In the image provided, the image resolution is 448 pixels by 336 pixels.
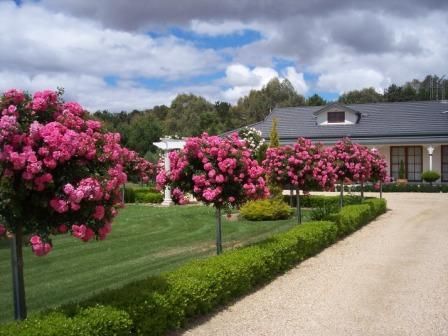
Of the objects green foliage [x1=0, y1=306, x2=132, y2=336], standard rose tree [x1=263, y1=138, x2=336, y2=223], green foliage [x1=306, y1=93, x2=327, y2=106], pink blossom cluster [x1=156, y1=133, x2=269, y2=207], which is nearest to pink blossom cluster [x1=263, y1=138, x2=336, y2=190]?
standard rose tree [x1=263, y1=138, x2=336, y2=223]

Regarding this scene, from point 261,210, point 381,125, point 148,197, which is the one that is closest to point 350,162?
point 261,210

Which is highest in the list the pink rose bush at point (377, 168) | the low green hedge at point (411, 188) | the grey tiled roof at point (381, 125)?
the grey tiled roof at point (381, 125)

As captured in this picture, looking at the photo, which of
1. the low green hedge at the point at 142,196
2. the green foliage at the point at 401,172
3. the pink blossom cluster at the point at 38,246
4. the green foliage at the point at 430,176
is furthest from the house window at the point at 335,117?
the pink blossom cluster at the point at 38,246

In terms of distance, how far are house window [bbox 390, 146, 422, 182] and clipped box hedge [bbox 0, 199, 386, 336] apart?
24.3 meters

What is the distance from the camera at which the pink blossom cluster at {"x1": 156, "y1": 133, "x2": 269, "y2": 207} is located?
28.8 feet

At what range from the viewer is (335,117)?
3734 cm

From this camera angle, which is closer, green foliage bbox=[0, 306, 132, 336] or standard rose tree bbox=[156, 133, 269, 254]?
green foliage bbox=[0, 306, 132, 336]

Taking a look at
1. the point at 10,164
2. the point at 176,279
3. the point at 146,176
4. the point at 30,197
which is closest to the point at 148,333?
the point at 176,279

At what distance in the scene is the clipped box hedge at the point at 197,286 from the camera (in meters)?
5.61

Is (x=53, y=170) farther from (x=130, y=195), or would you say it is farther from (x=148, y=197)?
(x=130, y=195)

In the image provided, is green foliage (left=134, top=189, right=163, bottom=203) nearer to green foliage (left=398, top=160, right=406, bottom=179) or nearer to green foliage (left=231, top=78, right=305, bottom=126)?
green foliage (left=398, top=160, right=406, bottom=179)

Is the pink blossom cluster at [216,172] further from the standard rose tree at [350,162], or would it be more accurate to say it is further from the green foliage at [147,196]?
the green foliage at [147,196]

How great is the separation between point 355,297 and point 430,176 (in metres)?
25.5

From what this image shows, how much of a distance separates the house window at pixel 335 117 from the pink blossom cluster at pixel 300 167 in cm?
2412
